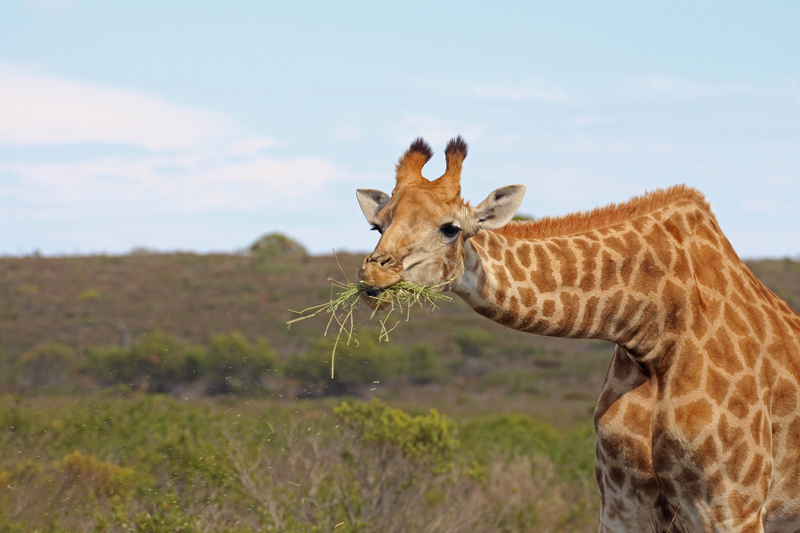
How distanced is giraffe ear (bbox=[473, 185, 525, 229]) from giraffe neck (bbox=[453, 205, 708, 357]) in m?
0.16

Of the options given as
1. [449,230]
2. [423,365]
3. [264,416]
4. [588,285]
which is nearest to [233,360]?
[423,365]

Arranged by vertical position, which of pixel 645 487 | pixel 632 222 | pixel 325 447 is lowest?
pixel 325 447

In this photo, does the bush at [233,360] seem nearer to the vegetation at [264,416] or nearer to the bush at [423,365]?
the vegetation at [264,416]

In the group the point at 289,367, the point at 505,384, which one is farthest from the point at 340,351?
the point at 505,384

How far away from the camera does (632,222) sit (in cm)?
557

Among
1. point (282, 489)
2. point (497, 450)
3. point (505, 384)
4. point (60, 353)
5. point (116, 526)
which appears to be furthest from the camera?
point (505, 384)

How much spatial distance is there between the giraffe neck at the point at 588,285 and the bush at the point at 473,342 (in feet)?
111

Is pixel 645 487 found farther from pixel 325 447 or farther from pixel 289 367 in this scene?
pixel 289 367

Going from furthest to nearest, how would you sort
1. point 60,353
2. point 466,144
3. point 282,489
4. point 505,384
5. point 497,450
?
point 505,384 → point 60,353 → point 497,450 → point 282,489 → point 466,144

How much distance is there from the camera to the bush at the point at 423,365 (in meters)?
35.5

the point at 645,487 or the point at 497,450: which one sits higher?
the point at 645,487

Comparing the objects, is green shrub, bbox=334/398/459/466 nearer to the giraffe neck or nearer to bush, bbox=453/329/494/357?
the giraffe neck

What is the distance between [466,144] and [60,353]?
94.7 feet

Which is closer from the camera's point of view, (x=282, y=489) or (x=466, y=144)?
(x=466, y=144)
